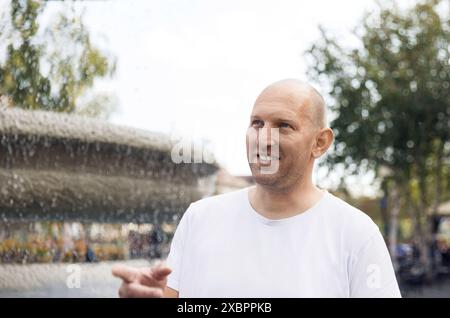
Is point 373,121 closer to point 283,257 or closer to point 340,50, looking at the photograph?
point 340,50

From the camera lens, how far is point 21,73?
5.64m

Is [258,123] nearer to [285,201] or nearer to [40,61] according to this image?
[285,201]

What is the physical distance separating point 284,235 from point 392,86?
14.8m

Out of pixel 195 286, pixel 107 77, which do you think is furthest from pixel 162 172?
pixel 195 286

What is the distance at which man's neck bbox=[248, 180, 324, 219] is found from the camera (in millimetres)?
1485

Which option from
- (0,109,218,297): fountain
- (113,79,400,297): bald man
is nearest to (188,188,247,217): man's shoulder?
(113,79,400,297): bald man

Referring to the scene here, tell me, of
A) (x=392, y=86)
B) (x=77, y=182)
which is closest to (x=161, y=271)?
(x=77, y=182)

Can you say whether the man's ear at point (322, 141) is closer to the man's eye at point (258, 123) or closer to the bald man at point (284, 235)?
the bald man at point (284, 235)

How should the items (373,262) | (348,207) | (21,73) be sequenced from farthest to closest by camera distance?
(21,73) → (348,207) → (373,262)

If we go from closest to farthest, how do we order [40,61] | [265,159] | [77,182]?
[265,159] → [77,182] → [40,61]

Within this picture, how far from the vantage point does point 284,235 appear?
1.43m

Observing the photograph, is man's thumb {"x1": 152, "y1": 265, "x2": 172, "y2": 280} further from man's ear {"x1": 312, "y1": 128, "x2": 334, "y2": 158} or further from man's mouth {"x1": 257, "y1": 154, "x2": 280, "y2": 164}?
man's ear {"x1": 312, "y1": 128, "x2": 334, "y2": 158}

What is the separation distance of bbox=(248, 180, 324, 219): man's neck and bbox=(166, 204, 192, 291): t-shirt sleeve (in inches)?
6.5

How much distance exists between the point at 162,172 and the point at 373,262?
13.1 feet
